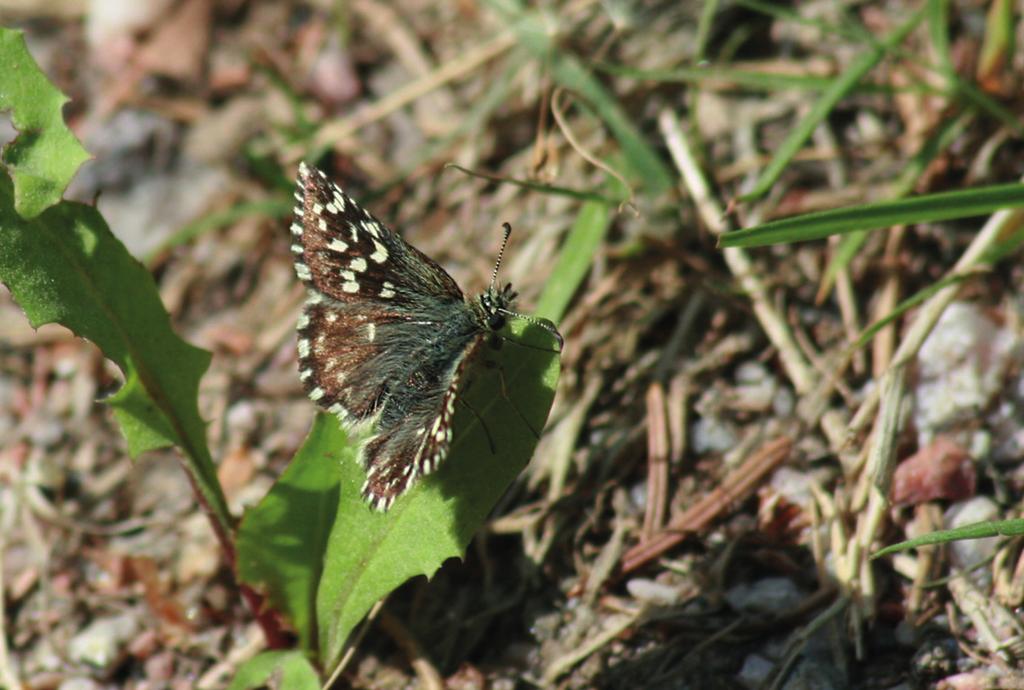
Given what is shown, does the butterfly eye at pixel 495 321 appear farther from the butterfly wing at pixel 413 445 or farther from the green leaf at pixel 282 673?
the green leaf at pixel 282 673

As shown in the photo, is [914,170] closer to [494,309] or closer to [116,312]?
[494,309]

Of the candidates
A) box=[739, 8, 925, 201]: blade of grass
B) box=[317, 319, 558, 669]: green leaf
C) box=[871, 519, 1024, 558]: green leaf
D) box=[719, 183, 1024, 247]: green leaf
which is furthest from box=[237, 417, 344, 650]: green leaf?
box=[739, 8, 925, 201]: blade of grass

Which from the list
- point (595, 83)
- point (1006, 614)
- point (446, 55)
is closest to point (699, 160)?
point (595, 83)

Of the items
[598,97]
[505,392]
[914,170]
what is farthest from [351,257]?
[914,170]

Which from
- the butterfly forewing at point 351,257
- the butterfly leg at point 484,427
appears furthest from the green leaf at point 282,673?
the butterfly forewing at point 351,257

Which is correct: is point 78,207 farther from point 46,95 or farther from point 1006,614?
point 1006,614

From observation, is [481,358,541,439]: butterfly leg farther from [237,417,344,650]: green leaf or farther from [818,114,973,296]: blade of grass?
[818,114,973,296]: blade of grass
